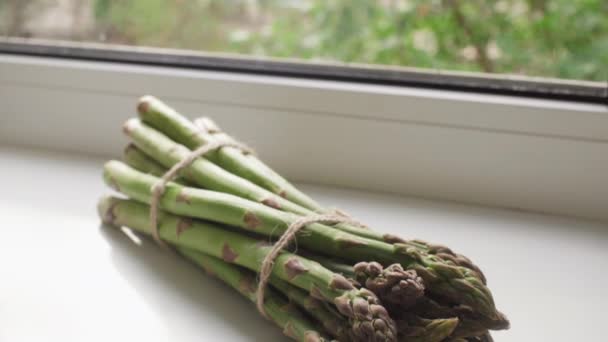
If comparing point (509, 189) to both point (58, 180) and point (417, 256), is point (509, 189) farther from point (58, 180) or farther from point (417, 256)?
point (58, 180)

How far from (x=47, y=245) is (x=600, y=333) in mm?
742

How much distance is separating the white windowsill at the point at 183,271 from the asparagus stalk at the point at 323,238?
4.0 inches

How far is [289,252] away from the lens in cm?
75

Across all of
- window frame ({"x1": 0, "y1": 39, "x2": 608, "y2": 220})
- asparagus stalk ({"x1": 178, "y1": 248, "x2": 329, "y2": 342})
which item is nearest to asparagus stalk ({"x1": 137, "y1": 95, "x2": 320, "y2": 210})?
asparagus stalk ({"x1": 178, "y1": 248, "x2": 329, "y2": 342})

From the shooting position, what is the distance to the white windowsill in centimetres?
80

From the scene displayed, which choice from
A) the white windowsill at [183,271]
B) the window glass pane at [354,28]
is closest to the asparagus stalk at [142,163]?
the white windowsill at [183,271]

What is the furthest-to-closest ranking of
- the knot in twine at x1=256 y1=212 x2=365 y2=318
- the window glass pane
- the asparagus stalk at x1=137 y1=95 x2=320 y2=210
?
1. the window glass pane
2. the asparagus stalk at x1=137 y1=95 x2=320 y2=210
3. the knot in twine at x1=256 y1=212 x2=365 y2=318

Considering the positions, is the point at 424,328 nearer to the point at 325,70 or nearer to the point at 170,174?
the point at 170,174

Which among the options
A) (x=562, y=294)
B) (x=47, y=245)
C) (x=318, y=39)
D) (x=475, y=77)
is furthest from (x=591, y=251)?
(x=47, y=245)

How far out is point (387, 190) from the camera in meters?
1.17

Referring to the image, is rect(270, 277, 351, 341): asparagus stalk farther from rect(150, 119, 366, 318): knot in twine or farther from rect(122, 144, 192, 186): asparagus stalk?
rect(122, 144, 192, 186): asparagus stalk

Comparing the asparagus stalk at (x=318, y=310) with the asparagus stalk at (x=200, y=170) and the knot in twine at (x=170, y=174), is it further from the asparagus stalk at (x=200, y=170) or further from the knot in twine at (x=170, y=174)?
the knot in twine at (x=170, y=174)

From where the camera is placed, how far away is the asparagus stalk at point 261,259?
2.13ft

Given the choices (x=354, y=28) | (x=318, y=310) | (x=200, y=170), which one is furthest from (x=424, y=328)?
(x=354, y=28)
